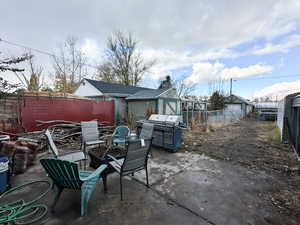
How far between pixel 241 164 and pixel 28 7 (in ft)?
32.7

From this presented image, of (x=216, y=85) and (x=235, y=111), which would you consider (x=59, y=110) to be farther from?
(x=216, y=85)

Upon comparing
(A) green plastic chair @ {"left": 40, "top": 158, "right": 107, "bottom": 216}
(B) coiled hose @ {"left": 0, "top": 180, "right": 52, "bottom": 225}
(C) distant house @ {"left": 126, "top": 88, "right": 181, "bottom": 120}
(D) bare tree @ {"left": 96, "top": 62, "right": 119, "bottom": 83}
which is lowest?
(B) coiled hose @ {"left": 0, "top": 180, "right": 52, "bottom": 225}

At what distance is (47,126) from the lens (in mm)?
5719

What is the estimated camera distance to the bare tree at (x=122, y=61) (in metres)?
16.9

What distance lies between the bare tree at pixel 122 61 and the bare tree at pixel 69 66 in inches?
91.0

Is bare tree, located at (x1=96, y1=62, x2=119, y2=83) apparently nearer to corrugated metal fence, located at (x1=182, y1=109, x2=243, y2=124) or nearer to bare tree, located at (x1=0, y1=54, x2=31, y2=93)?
corrugated metal fence, located at (x1=182, y1=109, x2=243, y2=124)

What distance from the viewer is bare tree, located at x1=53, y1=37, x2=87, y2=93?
1466cm

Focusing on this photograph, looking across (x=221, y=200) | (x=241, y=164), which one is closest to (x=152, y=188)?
(x=221, y=200)

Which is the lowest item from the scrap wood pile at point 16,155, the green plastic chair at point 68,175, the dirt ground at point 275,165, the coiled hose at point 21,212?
the dirt ground at point 275,165

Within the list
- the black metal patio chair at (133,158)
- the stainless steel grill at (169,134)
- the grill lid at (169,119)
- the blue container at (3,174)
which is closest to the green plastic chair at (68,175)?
the black metal patio chair at (133,158)

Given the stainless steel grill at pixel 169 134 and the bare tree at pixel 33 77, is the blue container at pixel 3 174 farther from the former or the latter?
the bare tree at pixel 33 77

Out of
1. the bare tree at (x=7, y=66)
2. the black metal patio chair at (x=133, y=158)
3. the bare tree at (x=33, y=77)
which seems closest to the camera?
the black metal patio chair at (x=133, y=158)

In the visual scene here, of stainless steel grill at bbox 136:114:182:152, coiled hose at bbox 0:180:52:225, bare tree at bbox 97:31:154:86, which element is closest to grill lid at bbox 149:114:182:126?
stainless steel grill at bbox 136:114:182:152

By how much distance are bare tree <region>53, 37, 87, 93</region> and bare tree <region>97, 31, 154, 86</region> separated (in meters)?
2.31
